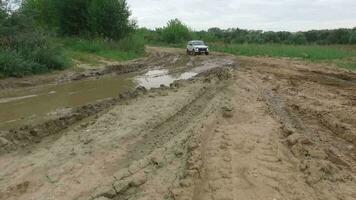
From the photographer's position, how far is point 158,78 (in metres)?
22.1

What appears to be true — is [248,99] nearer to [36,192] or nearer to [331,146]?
[331,146]

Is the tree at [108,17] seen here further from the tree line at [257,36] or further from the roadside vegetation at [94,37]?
the tree line at [257,36]

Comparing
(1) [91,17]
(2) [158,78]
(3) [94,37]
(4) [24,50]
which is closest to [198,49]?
(3) [94,37]

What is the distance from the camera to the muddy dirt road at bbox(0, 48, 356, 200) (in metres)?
6.48

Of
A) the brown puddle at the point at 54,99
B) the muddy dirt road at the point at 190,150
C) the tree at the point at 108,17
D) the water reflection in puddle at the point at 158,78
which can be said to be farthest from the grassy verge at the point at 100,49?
the muddy dirt road at the point at 190,150

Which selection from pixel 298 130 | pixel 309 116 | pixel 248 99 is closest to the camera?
pixel 298 130

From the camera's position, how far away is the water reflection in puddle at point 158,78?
65.0 ft

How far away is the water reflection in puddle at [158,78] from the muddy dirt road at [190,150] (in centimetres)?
522

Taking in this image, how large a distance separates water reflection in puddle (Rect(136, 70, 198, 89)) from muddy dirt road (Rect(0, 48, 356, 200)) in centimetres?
522

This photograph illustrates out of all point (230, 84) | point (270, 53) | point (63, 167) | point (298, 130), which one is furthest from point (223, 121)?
point (270, 53)

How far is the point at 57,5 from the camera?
41969 millimetres

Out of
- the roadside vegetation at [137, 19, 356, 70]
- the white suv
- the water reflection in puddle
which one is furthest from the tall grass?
the roadside vegetation at [137, 19, 356, 70]

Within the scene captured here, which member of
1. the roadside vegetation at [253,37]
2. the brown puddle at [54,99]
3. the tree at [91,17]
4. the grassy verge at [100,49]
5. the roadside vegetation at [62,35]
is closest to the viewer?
the brown puddle at [54,99]

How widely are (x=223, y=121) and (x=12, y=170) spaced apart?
14.7 feet
